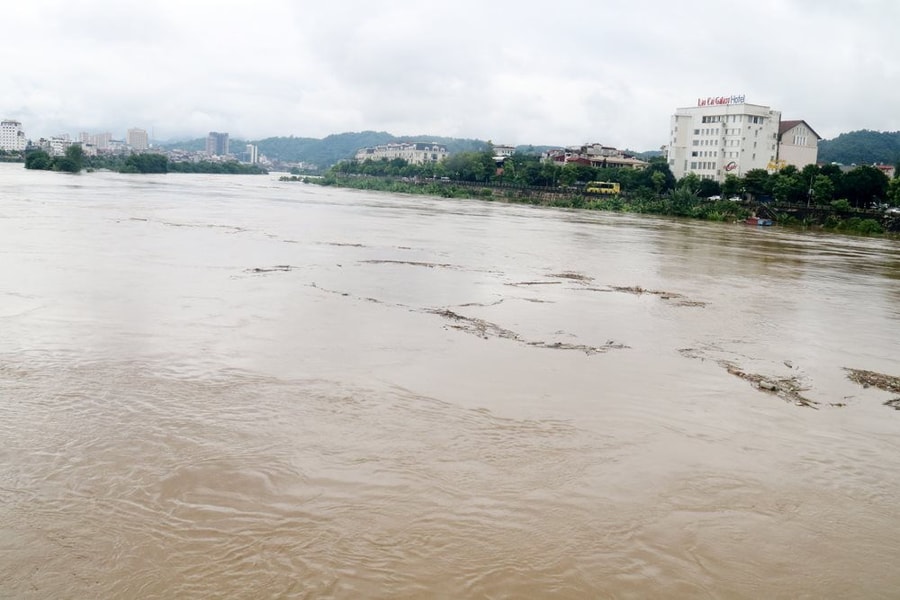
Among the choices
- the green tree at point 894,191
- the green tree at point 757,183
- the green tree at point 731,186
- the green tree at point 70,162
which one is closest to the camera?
the green tree at point 894,191

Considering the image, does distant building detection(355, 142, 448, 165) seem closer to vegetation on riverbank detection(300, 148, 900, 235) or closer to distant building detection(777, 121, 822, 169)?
vegetation on riverbank detection(300, 148, 900, 235)

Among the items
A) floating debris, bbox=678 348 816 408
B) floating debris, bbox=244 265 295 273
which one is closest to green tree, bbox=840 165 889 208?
floating debris, bbox=244 265 295 273

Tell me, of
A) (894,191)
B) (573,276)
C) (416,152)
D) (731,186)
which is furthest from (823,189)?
(416,152)

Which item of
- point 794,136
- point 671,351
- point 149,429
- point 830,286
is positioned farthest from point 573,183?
point 149,429

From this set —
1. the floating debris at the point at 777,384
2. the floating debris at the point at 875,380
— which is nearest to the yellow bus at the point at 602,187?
the floating debris at the point at 875,380

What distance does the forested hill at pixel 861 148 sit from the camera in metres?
113

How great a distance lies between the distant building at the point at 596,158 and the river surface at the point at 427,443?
268ft

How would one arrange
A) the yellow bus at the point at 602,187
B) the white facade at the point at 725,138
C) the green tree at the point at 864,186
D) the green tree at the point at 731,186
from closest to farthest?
1. the green tree at the point at 864,186
2. the green tree at the point at 731,186
3. the yellow bus at the point at 602,187
4. the white facade at the point at 725,138

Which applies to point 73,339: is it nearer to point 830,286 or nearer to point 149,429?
point 149,429

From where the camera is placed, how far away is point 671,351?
11625 mm

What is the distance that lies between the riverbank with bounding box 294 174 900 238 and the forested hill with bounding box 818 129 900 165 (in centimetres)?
5518

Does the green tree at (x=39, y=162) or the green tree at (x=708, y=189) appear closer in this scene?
the green tree at (x=708, y=189)

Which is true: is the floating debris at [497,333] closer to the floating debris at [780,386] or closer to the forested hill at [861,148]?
the floating debris at [780,386]

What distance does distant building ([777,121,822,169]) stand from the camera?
78500 mm
